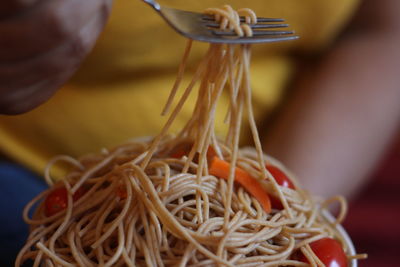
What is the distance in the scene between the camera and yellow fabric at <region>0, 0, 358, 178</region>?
747 mm

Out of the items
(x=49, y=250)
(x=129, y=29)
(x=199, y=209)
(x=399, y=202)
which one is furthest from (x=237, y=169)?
(x=399, y=202)

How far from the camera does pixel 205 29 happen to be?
1.42 feet

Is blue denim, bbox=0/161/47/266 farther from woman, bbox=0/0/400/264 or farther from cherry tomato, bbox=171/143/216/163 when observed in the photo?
cherry tomato, bbox=171/143/216/163

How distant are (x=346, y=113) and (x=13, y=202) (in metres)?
0.54

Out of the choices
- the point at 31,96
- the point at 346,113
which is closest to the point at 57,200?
the point at 31,96

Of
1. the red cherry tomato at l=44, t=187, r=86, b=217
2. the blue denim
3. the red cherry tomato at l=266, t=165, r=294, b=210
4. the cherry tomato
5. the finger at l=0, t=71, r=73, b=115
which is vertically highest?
the finger at l=0, t=71, r=73, b=115

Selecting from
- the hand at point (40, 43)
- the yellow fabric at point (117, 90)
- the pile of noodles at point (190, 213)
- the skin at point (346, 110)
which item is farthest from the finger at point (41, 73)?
the skin at point (346, 110)

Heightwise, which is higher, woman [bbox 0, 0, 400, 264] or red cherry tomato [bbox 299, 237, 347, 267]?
woman [bbox 0, 0, 400, 264]

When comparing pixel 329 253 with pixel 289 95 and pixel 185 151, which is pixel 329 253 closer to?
pixel 185 151

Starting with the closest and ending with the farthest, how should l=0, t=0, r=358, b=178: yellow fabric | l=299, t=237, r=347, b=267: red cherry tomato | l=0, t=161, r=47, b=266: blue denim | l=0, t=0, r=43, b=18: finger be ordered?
l=0, t=0, r=43, b=18: finger < l=299, t=237, r=347, b=267: red cherry tomato < l=0, t=161, r=47, b=266: blue denim < l=0, t=0, r=358, b=178: yellow fabric

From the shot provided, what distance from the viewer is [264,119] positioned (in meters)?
0.93

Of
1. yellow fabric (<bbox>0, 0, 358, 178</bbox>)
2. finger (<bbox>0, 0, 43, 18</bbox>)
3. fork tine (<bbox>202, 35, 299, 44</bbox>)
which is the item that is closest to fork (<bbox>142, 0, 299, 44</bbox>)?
fork tine (<bbox>202, 35, 299, 44</bbox>)

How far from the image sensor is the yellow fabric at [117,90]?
75 centimetres

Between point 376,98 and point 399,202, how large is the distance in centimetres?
31
